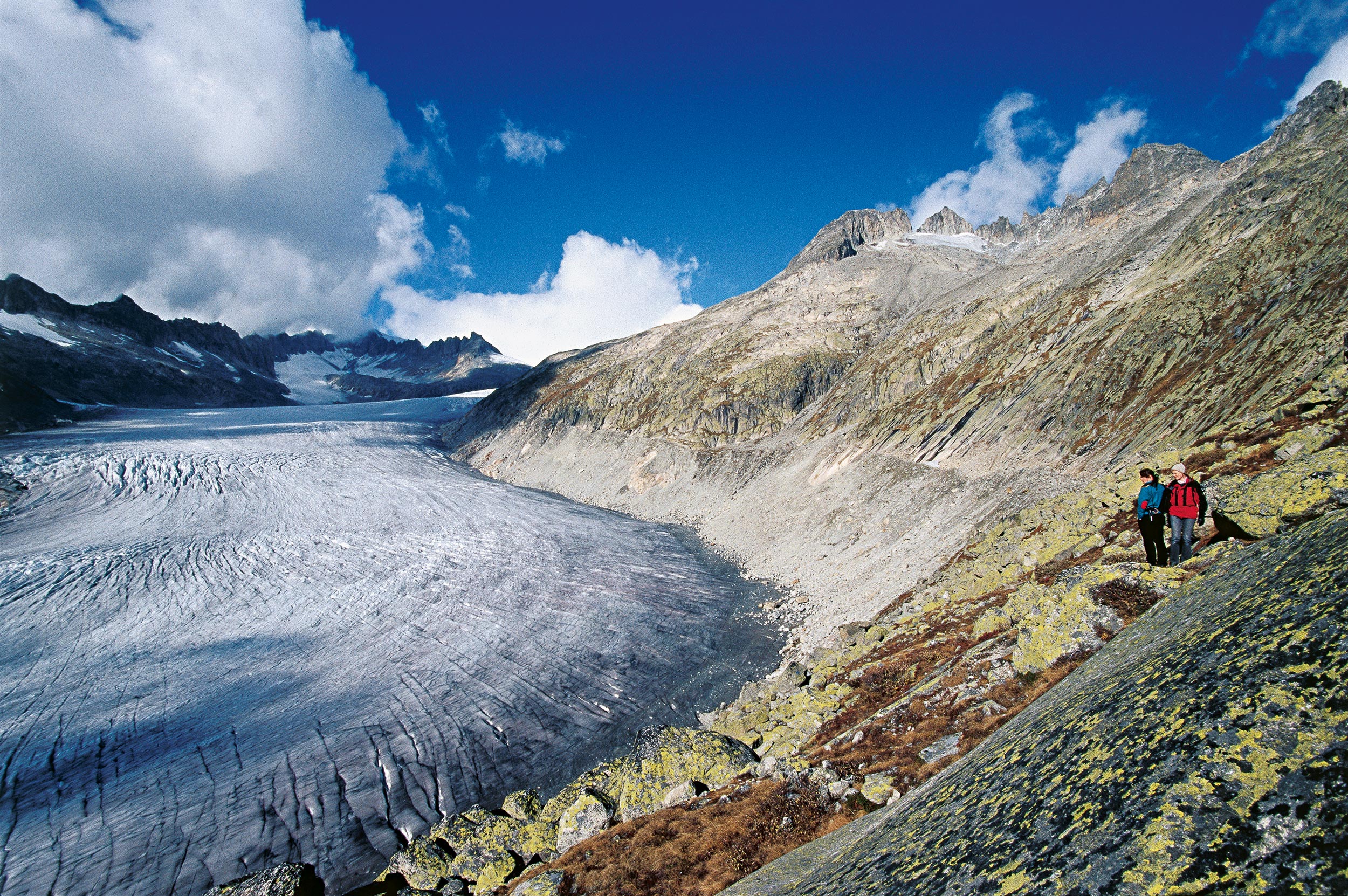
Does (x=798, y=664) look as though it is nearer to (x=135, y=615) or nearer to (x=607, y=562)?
(x=607, y=562)

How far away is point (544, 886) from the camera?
11516 millimetres

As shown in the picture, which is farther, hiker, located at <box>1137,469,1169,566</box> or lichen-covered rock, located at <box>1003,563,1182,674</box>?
hiker, located at <box>1137,469,1169,566</box>

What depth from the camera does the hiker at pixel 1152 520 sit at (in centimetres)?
1280

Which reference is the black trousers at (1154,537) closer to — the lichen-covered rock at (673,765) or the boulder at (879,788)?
the boulder at (879,788)

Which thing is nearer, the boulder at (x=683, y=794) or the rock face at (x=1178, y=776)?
the rock face at (x=1178, y=776)

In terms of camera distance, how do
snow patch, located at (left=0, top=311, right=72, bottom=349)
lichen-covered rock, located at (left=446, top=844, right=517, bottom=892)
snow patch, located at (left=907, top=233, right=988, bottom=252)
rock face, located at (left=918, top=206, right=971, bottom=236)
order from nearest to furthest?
lichen-covered rock, located at (left=446, top=844, right=517, bottom=892), snow patch, located at (left=907, top=233, right=988, bottom=252), snow patch, located at (left=0, top=311, right=72, bottom=349), rock face, located at (left=918, top=206, right=971, bottom=236)

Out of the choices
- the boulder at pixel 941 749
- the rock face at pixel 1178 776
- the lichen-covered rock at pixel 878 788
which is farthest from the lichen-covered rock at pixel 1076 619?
the lichen-covered rock at pixel 878 788

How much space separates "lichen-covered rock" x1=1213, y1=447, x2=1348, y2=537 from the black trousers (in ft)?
3.58

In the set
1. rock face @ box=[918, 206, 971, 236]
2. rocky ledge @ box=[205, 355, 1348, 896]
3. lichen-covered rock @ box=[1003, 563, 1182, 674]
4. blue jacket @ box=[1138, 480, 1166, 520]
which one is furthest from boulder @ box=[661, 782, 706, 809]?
rock face @ box=[918, 206, 971, 236]

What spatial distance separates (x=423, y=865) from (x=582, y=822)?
4.83 meters

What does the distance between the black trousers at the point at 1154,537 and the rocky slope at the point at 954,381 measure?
1277 centimetres

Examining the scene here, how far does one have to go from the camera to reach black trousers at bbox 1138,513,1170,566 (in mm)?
13078

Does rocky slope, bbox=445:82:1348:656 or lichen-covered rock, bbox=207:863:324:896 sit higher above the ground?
rocky slope, bbox=445:82:1348:656

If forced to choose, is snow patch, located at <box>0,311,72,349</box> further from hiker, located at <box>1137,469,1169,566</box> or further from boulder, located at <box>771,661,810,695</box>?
hiker, located at <box>1137,469,1169,566</box>
